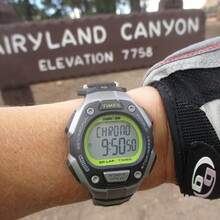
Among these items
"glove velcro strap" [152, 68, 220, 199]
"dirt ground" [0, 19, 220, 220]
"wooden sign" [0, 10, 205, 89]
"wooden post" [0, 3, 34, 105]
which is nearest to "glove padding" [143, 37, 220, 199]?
"glove velcro strap" [152, 68, 220, 199]

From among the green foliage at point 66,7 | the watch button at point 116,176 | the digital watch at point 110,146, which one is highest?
the digital watch at point 110,146

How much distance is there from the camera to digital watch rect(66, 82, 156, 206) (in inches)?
26.8

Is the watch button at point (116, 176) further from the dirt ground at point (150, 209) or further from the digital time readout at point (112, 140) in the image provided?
the dirt ground at point (150, 209)

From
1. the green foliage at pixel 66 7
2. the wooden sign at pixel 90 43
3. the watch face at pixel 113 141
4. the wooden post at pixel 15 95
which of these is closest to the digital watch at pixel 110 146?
the watch face at pixel 113 141

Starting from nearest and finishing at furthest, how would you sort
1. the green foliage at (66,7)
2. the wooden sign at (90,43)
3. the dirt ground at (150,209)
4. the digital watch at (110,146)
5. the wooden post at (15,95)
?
1. the digital watch at (110,146)
2. the dirt ground at (150,209)
3. the wooden sign at (90,43)
4. the wooden post at (15,95)
5. the green foliage at (66,7)

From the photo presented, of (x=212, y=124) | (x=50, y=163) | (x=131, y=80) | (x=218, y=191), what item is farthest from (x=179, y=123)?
(x=131, y=80)

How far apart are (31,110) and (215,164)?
1.79 ft

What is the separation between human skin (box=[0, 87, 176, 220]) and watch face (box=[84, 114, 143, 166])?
10 centimetres

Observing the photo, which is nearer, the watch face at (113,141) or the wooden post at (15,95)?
the watch face at (113,141)

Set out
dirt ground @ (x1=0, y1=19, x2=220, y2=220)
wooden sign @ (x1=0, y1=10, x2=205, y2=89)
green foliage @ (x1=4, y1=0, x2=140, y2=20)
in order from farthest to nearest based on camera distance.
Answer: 1. green foliage @ (x1=4, y1=0, x2=140, y2=20)
2. wooden sign @ (x1=0, y1=10, x2=205, y2=89)
3. dirt ground @ (x1=0, y1=19, x2=220, y2=220)

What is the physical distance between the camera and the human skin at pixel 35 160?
0.72m

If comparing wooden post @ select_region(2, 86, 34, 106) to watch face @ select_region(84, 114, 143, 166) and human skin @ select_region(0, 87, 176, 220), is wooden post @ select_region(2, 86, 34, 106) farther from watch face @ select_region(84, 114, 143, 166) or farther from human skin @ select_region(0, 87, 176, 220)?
watch face @ select_region(84, 114, 143, 166)

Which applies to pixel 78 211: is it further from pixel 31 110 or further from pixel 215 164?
pixel 215 164

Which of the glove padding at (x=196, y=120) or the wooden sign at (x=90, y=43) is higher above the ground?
the glove padding at (x=196, y=120)
